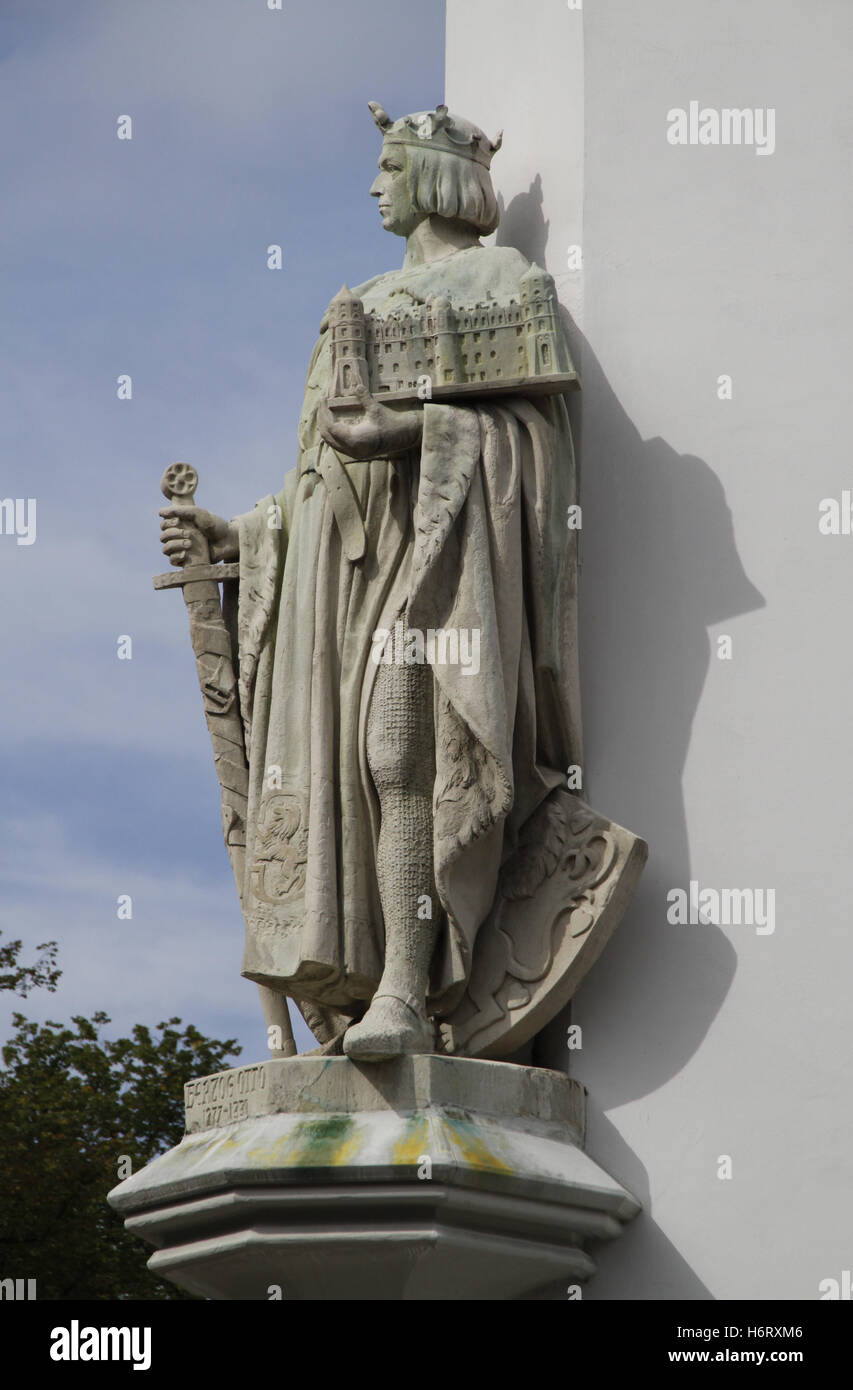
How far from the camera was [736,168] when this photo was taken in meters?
7.74

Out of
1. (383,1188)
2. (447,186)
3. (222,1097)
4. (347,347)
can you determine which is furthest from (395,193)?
(383,1188)

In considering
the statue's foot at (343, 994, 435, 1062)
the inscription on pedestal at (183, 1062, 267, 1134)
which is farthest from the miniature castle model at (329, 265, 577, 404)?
the inscription on pedestal at (183, 1062, 267, 1134)

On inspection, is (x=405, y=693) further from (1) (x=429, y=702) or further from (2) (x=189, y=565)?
(2) (x=189, y=565)

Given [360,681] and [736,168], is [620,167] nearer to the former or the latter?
[736,168]

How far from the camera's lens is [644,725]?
736cm

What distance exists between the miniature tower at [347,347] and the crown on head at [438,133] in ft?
2.65

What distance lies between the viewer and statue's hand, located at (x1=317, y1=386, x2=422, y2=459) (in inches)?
282

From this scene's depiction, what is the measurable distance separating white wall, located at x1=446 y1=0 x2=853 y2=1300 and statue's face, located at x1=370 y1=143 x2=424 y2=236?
432 mm

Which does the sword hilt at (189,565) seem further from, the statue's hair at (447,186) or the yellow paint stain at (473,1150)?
the yellow paint stain at (473,1150)

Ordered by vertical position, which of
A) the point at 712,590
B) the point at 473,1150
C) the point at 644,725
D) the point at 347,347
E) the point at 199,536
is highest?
the point at 347,347

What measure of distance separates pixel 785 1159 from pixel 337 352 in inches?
111

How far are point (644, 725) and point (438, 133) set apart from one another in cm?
216

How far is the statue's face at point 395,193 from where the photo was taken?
25.9ft
